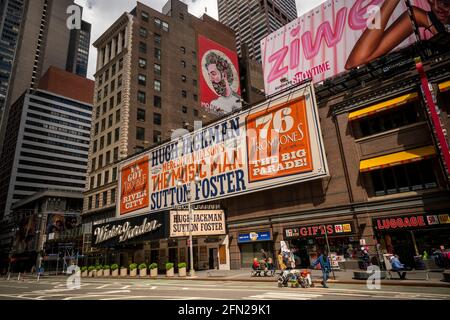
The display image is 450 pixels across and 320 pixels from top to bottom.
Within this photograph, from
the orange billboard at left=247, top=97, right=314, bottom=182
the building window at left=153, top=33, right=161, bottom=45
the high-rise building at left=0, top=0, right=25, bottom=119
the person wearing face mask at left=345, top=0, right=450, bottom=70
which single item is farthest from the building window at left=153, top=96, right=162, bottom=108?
the high-rise building at left=0, top=0, right=25, bottom=119

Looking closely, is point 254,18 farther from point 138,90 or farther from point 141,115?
point 141,115

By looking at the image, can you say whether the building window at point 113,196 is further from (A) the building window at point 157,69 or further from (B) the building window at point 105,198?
(A) the building window at point 157,69

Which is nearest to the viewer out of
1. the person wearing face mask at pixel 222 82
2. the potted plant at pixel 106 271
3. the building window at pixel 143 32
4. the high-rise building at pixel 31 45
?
the potted plant at pixel 106 271

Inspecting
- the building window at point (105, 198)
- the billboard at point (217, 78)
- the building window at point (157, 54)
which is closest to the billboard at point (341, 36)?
the building window at point (157, 54)

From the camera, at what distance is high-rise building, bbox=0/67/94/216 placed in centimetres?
11650

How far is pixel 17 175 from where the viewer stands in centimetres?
11525

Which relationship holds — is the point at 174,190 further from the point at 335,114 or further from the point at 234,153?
the point at 335,114

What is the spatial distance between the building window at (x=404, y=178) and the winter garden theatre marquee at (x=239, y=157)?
4099 millimetres

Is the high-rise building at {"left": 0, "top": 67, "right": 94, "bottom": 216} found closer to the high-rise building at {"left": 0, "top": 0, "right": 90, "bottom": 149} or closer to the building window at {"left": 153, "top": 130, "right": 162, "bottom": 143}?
the high-rise building at {"left": 0, "top": 0, "right": 90, "bottom": 149}

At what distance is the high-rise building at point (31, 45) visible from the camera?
532ft

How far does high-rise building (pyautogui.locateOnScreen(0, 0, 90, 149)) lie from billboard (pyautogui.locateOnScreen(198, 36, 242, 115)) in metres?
136

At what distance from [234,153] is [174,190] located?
33.7ft

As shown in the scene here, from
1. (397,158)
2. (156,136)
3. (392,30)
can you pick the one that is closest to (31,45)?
(156,136)

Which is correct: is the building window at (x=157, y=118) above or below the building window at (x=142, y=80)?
below
